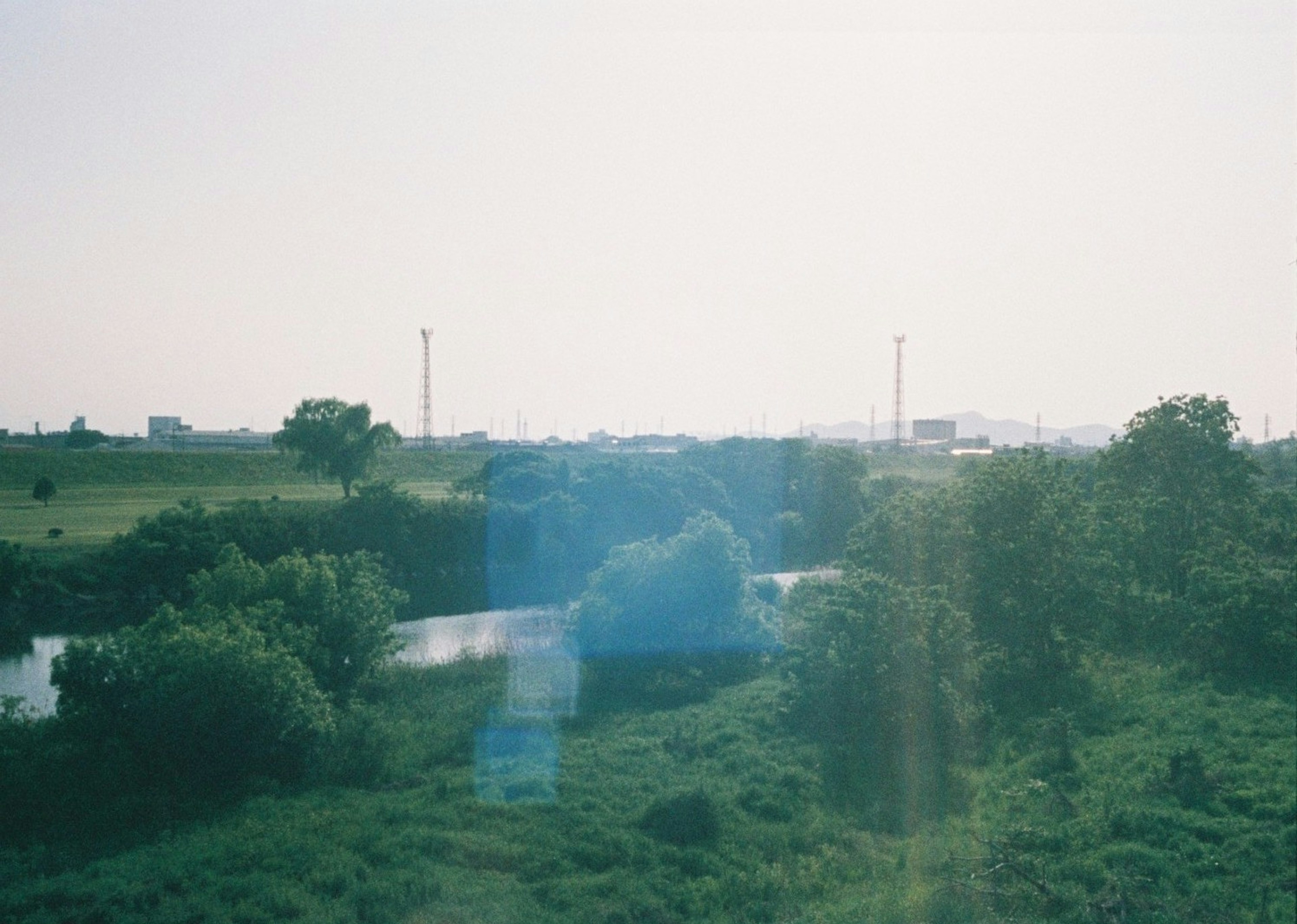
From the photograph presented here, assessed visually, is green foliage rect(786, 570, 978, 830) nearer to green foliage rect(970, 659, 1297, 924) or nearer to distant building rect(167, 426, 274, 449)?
green foliage rect(970, 659, 1297, 924)

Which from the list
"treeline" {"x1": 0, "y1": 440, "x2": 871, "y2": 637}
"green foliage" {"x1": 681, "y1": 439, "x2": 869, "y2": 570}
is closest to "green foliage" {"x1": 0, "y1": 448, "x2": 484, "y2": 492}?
"treeline" {"x1": 0, "y1": 440, "x2": 871, "y2": 637}

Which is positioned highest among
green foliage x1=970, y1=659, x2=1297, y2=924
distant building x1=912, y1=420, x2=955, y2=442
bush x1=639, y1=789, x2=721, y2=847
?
distant building x1=912, y1=420, x2=955, y2=442

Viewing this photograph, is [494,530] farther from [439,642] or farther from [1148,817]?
[1148,817]

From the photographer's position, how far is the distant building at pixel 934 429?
580 feet

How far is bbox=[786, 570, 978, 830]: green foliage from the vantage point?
791 inches

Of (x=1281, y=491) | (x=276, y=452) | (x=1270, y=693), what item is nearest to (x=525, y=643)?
(x=1270, y=693)

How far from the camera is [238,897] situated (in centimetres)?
1441

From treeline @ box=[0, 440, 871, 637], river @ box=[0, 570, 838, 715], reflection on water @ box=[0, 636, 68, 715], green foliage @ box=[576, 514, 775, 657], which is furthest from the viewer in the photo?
treeline @ box=[0, 440, 871, 637]

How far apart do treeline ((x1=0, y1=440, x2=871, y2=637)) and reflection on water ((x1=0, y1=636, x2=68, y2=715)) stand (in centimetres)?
281

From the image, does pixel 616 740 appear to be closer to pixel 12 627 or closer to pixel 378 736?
pixel 378 736

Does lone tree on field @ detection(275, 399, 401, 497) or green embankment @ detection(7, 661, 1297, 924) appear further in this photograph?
lone tree on field @ detection(275, 399, 401, 497)

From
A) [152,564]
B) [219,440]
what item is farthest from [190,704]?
[219,440]

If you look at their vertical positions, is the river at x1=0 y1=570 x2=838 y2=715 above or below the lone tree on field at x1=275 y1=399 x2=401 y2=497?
below

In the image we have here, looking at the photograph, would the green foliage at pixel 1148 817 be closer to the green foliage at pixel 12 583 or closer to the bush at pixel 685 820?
the bush at pixel 685 820
